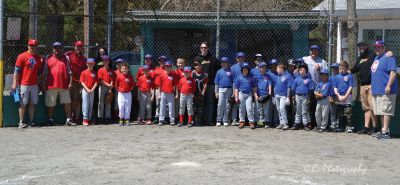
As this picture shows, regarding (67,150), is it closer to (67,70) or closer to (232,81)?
(67,70)

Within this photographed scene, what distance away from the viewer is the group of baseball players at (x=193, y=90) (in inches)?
484

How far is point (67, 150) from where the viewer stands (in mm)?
9781

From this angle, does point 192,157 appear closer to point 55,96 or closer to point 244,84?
point 244,84

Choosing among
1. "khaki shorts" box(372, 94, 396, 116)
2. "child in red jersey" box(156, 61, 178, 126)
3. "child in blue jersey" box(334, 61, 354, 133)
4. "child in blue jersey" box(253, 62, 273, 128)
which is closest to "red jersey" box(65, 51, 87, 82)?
"child in red jersey" box(156, 61, 178, 126)

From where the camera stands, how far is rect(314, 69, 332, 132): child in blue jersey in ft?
39.9

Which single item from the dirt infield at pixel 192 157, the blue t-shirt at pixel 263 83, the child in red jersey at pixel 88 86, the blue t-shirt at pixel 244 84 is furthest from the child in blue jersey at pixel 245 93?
the child in red jersey at pixel 88 86

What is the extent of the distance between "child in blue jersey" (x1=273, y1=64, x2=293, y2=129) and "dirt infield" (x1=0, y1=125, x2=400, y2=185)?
380mm

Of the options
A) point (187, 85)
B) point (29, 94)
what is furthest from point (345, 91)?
point (29, 94)

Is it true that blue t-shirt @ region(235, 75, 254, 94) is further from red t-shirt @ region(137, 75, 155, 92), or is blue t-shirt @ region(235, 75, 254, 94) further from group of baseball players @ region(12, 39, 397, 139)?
red t-shirt @ region(137, 75, 155, 92)

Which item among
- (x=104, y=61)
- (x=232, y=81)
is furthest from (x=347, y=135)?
(x=104, y=61)

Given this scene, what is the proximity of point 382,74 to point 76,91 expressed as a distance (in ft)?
21.4

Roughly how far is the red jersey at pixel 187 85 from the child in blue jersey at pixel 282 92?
1.78 metres

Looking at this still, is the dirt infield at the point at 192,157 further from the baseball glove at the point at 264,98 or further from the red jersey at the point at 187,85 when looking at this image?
the red jersey at the point at 187,85

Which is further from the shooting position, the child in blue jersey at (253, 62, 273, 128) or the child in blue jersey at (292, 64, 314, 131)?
the child in blue jersey at (253, 62, 273, 128)
